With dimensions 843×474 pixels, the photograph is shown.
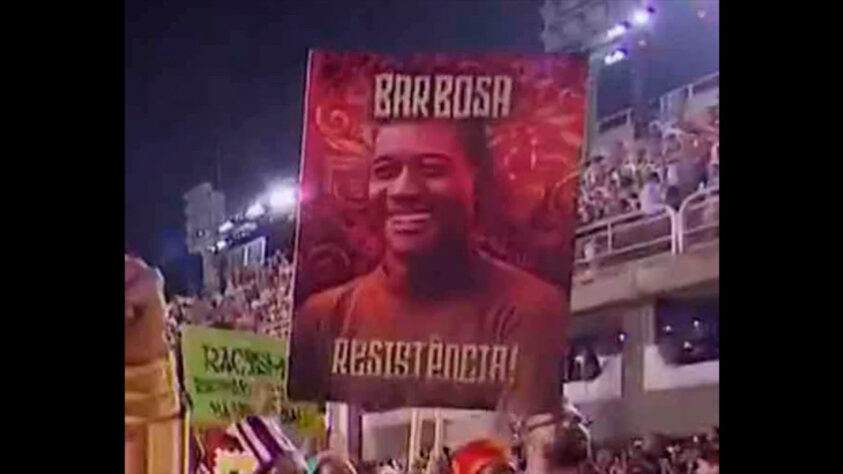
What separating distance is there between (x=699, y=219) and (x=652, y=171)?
0.22 feet

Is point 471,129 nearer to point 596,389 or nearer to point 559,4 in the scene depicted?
point 559,4

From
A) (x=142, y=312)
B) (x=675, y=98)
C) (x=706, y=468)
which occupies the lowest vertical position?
(x=706, y=468)

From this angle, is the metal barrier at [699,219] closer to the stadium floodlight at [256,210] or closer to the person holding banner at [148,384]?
the stadium floodlight at [256,210]

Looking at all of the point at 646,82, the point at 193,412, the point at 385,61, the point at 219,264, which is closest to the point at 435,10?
the point at 385,61

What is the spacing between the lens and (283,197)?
1189 millimetres

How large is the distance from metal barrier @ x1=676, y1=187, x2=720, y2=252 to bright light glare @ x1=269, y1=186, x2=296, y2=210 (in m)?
0.39

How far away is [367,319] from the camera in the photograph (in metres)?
1.19

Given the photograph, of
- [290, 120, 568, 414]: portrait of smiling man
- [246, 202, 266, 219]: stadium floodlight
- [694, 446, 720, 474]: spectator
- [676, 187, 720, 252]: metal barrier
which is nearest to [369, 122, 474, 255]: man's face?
[290, 120, 568, 414]: portrait of smiling man

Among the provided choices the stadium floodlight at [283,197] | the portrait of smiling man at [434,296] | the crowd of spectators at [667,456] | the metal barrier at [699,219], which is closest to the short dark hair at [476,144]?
the portrait of smiling man at [434,296]

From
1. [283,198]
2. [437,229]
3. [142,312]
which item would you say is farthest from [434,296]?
[142,312]

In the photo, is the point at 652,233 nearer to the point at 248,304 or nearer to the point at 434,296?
the point at 434,296

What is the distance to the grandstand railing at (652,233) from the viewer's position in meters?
1.17
